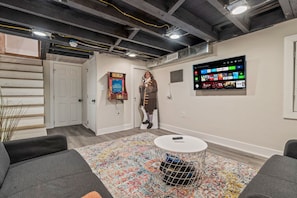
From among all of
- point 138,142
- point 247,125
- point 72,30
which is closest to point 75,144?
point 138,142

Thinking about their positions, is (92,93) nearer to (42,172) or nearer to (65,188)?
(42,172)

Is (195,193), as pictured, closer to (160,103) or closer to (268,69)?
(268,69)

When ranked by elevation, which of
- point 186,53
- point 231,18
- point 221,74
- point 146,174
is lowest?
point 146,174

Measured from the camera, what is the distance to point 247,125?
8.89ft

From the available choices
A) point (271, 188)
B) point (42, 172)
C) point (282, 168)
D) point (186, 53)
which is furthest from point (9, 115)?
point (282, 168)

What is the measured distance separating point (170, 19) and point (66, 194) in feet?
7.76

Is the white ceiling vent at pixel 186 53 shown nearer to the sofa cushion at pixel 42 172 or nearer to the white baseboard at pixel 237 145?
the white baseboard at pixel 237 145

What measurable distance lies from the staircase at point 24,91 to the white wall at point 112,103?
1.38 metres

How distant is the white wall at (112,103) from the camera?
394 centimetres

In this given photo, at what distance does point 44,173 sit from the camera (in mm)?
1182

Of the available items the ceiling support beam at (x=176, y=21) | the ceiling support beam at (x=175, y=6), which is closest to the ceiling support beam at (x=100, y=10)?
the ceiling support beam at (x=176, y=21)

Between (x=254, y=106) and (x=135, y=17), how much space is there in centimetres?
270

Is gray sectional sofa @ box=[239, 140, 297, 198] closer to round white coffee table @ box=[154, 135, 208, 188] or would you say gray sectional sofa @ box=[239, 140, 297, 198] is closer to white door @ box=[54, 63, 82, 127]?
round white coffee table @ box=[154, 135, 208, 188]

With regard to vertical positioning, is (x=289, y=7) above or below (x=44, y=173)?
above
